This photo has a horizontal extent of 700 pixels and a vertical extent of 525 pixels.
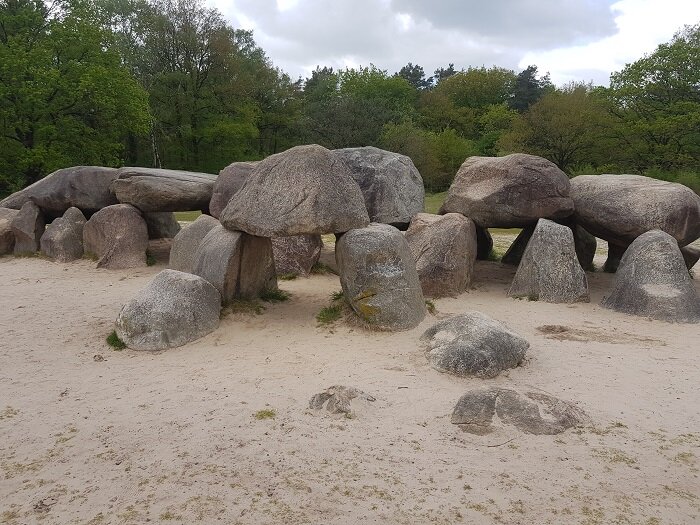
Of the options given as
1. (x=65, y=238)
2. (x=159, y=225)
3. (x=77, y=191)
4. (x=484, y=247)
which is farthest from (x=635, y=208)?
(x=77, y=191)

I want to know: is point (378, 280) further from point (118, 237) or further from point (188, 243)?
point (118, 237)

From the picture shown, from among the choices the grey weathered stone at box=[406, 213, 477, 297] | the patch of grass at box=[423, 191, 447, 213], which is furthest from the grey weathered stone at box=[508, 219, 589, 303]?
the patch of grass at box=[423, 191, 447, 213]

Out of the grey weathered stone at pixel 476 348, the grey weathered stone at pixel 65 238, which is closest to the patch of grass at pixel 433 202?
the grey weathered stone at pixel 65 238

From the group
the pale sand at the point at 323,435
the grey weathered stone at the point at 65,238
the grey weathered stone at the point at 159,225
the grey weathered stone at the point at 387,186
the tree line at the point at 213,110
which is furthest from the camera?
the tree line at the point at 213,110

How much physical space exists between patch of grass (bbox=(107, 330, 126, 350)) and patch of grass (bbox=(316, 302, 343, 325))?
2.44 m

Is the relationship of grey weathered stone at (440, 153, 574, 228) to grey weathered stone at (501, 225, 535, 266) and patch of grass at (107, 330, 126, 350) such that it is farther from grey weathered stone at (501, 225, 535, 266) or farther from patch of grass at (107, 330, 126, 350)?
patch of grass at (107, 330, 126, 350)

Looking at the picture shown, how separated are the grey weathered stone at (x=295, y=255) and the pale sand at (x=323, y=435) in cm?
284

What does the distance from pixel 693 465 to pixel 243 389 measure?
3713 millimetres

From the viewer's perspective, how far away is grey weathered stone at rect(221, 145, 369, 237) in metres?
6.89

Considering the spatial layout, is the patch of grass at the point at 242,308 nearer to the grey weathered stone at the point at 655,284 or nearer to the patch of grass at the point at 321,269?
the patch of grass at the point at 321,269

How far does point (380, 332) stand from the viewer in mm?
6895

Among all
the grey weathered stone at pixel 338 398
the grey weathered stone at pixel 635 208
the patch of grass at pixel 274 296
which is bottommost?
the grey weathered stone at pixel 338 398

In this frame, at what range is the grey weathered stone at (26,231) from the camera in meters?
12.1

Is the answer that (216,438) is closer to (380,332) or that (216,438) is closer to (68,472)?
(68,472)
